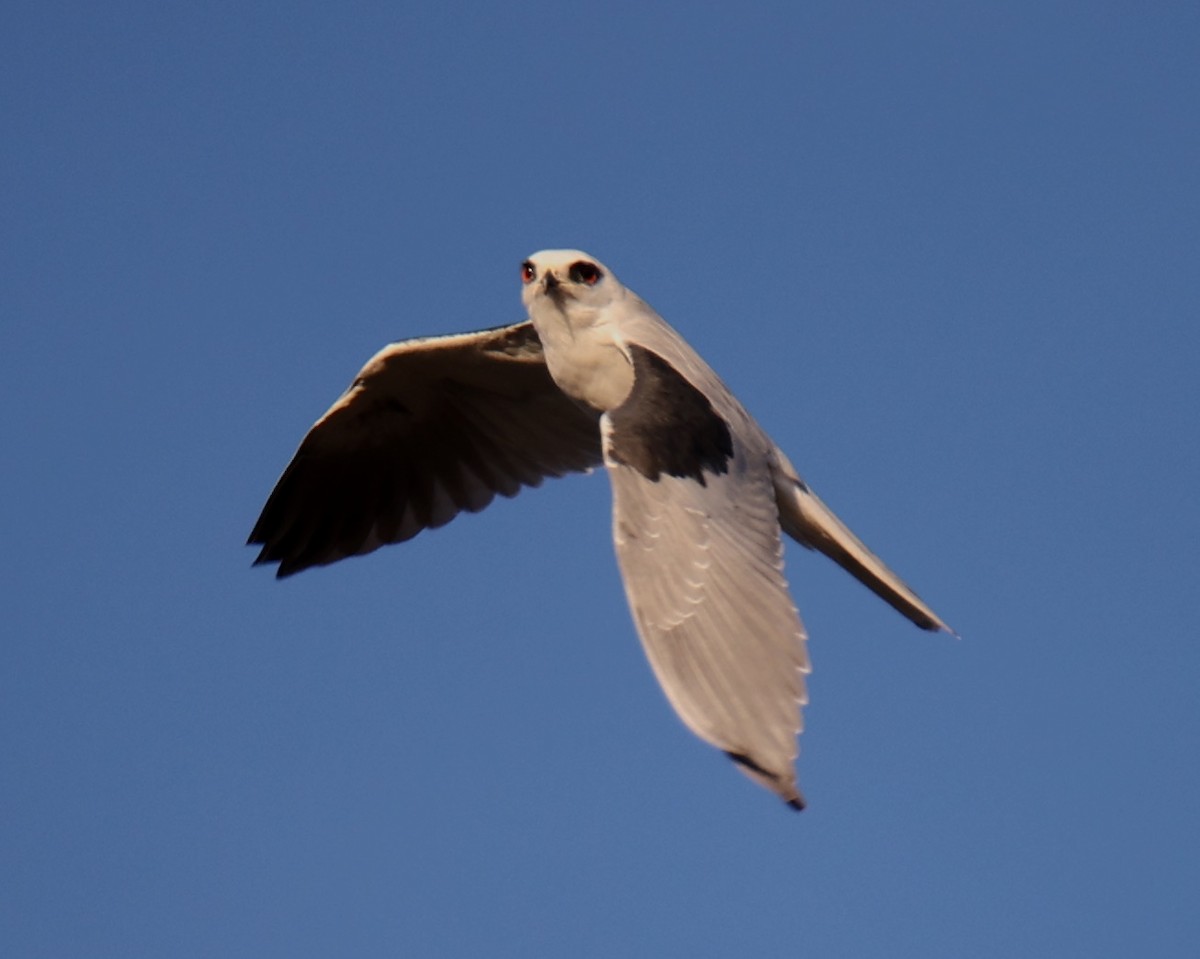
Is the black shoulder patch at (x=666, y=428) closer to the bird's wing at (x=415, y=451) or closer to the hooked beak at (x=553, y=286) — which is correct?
the hooked beak at (x=553, y=286)

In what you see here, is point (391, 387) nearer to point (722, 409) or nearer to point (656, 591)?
point (722, 409)

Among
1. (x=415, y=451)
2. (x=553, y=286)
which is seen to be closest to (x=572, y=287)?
(x=553, y=286)

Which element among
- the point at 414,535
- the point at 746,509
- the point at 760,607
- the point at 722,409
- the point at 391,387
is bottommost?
the point at 760,607

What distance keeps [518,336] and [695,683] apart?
12.1 ft

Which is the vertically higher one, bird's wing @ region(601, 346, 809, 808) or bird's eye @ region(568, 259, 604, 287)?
bird's eye @ region(568, 259, 604, 287)

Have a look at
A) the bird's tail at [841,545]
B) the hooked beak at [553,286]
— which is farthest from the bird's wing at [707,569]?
the hooked beak at [553,286]

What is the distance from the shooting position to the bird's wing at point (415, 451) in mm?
9312

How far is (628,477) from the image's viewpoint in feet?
20.7

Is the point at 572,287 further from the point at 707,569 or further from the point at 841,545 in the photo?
the point at 707,569

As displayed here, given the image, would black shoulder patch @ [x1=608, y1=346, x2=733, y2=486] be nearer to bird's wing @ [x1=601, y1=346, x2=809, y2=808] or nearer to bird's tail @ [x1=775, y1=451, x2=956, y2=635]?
bird's wing @ [x1=601, y1=346, x2=809, y2=808]

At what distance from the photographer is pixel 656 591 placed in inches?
233

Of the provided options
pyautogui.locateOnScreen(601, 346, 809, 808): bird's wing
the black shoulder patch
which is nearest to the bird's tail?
pyautogui.locateOnScreen(601, 346, 809, 808): bird's wing

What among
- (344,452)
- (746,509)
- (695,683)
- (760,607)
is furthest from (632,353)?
(344,452)

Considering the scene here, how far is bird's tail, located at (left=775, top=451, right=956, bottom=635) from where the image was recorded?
24.8ft
